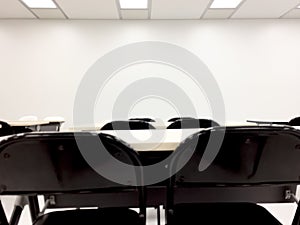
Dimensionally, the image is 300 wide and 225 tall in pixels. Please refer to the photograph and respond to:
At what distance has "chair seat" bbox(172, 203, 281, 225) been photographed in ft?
3.20

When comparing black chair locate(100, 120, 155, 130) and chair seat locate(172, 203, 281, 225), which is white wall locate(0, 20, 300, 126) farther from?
chair seat locate(172, 203, 281, 225)

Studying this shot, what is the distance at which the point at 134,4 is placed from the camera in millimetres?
4945

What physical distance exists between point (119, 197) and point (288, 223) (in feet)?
4.72

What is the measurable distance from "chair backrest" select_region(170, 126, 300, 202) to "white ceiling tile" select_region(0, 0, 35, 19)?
16.5 ft

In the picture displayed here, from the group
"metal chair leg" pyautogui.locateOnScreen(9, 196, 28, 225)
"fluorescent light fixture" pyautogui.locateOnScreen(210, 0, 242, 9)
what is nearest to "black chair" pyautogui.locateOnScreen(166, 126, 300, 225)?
"metal chair leg" pyautogui.locateOnScreen(9, 196, 28, 225)

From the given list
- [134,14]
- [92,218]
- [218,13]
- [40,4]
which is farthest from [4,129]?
[218,13]

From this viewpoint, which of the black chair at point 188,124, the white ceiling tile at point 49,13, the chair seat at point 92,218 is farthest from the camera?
the white ceiling tile at point 49,13

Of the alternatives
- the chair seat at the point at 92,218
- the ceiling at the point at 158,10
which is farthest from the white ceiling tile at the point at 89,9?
the chair seat at the point at 92,218

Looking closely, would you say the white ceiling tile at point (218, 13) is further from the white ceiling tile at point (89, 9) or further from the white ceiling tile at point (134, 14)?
the white ceiling tile at point (89, 9)

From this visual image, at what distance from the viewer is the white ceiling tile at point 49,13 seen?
17.2ft

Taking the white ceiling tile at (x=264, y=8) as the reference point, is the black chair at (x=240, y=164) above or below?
below

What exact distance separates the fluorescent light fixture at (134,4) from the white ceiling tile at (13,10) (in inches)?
71.2

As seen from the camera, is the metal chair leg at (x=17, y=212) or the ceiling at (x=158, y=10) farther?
the ceiling at (x=158, y=10)

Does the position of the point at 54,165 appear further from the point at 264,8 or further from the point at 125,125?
the point at 264,8
